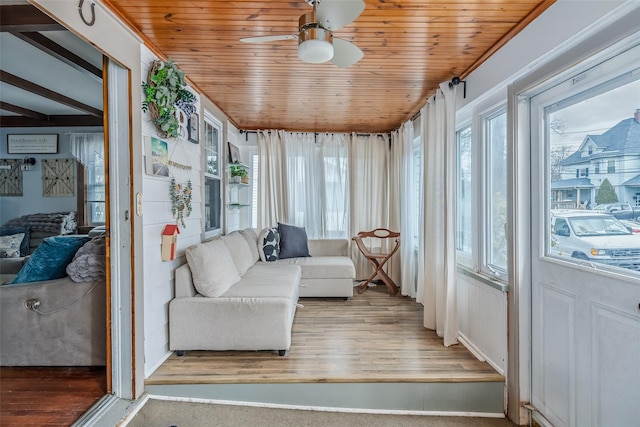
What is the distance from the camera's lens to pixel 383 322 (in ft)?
10.7

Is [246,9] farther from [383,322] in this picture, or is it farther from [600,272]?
[383,322]

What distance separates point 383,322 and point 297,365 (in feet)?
3.91

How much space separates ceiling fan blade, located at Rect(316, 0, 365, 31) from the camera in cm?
146

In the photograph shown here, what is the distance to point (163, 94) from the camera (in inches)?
91.3

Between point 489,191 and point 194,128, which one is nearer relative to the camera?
point 489,191

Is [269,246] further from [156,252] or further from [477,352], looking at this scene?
[477,352]

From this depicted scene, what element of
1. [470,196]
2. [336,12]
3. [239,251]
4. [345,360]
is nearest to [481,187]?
[470,196]

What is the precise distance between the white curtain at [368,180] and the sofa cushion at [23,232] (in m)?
4.22

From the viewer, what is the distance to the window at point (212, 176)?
3559 mm

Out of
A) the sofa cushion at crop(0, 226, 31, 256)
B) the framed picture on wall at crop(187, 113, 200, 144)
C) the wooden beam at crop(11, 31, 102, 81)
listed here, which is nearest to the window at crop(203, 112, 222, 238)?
the framed picture on wall at crop(187, 113, 200, 144)

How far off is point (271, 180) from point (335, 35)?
Answer: 2.91m

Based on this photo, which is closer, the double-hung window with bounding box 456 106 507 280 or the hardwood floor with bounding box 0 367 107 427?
the hardwood floor with bounding box 0 367 107 427

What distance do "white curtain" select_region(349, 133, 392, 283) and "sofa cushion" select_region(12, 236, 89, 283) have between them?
138 inches

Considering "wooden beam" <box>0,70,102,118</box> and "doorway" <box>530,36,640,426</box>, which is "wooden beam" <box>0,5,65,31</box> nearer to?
"wooden beam" <box>0,70,102,118</box>
